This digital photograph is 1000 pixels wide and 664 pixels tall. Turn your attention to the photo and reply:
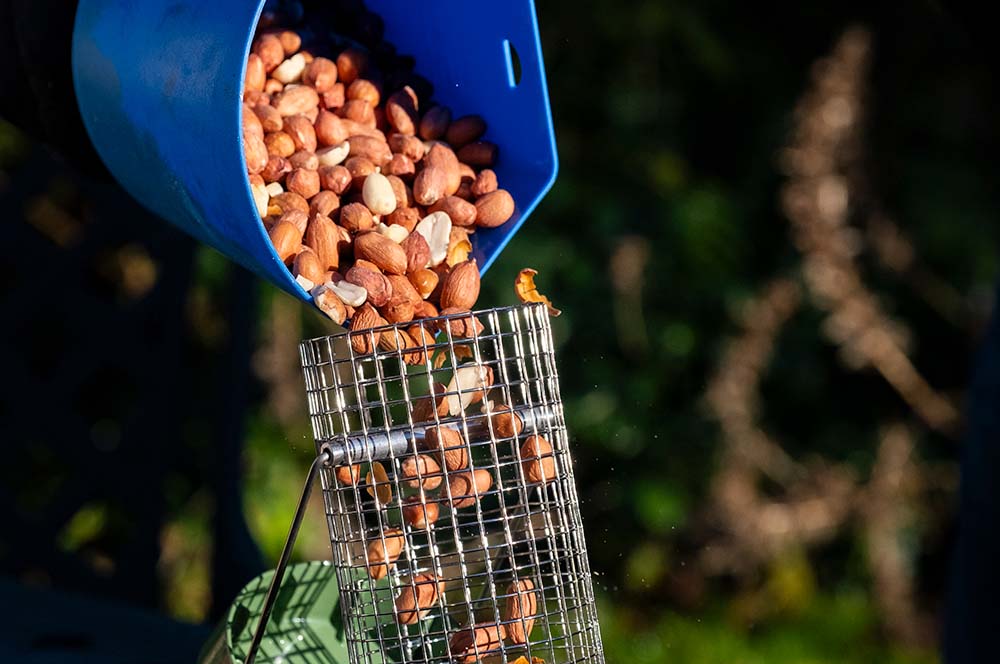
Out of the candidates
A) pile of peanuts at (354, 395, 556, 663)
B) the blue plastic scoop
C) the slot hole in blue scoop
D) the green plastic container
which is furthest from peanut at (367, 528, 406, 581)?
the slot hole in blue scoop

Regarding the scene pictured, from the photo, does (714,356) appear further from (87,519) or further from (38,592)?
(38,592)

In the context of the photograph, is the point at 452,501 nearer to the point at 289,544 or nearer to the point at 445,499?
the point at 445,499

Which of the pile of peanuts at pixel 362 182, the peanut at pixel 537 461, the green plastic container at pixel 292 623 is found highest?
the pile of peanuts at pixel 362 182

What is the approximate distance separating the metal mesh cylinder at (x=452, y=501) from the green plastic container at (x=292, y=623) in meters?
0.05

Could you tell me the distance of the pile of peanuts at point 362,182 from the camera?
1018mm

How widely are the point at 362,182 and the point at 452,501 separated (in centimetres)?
35

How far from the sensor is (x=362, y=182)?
114 cm

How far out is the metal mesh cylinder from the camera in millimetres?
940

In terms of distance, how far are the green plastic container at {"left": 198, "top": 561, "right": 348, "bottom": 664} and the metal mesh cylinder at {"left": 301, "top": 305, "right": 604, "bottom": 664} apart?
5cm

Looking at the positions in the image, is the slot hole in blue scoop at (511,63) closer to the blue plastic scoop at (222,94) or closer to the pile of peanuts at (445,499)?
the blue plastic scoop at (222,94)

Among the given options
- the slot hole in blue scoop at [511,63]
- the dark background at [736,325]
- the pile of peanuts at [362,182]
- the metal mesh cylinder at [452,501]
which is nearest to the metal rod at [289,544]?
the metal mesh cylinder at [452,501]

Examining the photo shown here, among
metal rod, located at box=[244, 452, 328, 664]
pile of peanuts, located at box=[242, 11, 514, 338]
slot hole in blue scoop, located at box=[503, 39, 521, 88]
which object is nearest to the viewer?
metal rod, located at box=[244, 452, 328, 664]

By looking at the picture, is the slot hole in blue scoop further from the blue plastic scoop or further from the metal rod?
the metal rod

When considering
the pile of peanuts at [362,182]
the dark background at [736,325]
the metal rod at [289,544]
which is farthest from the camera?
the dark background at [736,325]
